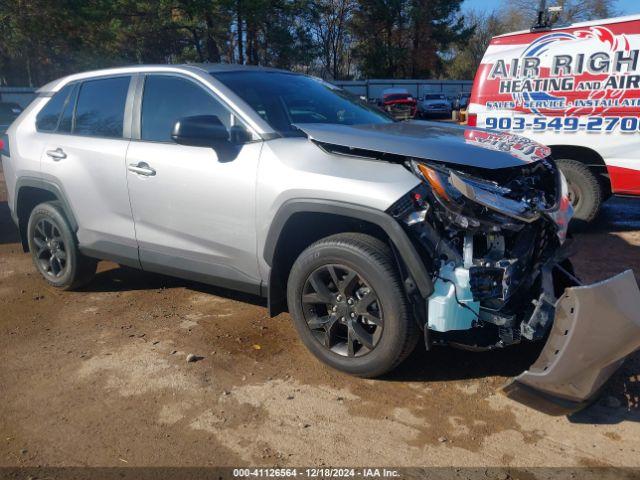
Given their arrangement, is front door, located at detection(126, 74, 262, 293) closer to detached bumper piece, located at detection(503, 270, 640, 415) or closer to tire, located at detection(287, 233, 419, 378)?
tire, located at detection(287, 233, 419, 378)

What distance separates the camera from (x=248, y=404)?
3.13 metres

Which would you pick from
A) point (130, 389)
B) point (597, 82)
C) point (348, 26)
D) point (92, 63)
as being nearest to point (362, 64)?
point (348, 26)

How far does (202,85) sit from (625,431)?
320cm

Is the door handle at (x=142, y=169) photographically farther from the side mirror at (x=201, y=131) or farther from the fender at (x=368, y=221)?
the fender at (x=368, y=221)

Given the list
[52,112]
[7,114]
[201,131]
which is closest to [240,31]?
[7,114]

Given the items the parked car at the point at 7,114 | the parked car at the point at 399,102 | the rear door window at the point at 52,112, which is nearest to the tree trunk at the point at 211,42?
the parked car at the point at 399,102

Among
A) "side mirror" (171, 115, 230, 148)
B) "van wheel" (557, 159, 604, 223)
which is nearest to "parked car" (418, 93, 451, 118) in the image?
"van wheel" (557, 159, 604, 223)

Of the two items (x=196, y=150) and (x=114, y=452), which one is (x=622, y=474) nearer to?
(x=114, y=452)

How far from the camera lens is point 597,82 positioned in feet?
19.2

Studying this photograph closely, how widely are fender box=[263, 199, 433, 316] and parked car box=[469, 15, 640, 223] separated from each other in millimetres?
4097

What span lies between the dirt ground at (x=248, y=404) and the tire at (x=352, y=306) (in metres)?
0.19

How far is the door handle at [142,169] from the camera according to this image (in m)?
3.90

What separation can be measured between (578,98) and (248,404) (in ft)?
16.1

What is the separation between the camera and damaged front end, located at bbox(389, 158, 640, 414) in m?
2.61
